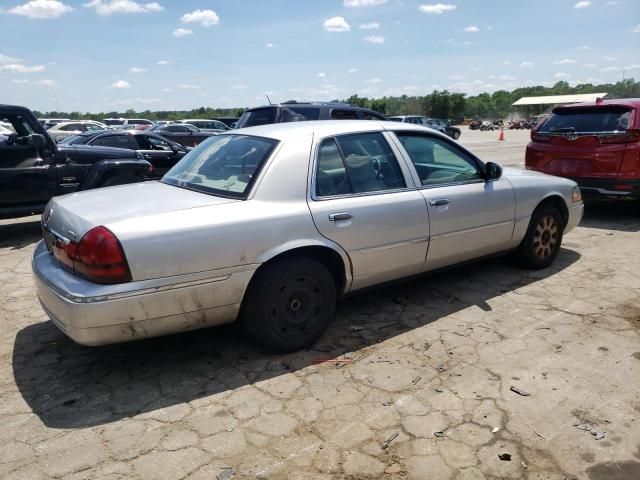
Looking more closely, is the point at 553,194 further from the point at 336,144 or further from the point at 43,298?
the point at 43,298

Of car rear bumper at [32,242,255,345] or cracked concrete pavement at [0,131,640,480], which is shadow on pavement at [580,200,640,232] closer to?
cracked concrete pavement at [0,131,640,480]

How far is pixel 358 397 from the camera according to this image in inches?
120

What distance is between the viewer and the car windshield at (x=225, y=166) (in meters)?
3.50

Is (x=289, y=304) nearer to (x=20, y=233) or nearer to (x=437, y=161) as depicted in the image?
(x=437, y=161)

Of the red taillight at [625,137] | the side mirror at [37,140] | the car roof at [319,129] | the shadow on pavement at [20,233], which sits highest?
the car roof at [319,129]

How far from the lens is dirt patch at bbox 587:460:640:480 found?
240 centimetres

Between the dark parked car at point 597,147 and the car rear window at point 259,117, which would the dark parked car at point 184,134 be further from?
the dark parked car at point 597,147

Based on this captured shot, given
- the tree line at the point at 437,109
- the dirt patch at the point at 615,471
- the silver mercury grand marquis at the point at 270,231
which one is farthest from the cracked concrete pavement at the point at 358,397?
the tree line at the point at 437,109

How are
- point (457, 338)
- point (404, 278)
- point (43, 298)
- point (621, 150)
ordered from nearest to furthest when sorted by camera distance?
point (43, 298)
point (457, 338)
point (404, 278)
point (621, 150)

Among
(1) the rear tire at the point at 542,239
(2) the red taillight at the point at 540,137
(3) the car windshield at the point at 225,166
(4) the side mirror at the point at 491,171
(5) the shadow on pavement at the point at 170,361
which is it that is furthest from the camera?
(2) the red taillight at the point at 540,137

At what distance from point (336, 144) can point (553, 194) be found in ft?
8.52

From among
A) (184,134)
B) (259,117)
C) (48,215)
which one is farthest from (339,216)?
(184,134)

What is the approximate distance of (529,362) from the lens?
11.3ft

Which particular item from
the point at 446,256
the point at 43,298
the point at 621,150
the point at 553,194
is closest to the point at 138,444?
the point at 43,298
